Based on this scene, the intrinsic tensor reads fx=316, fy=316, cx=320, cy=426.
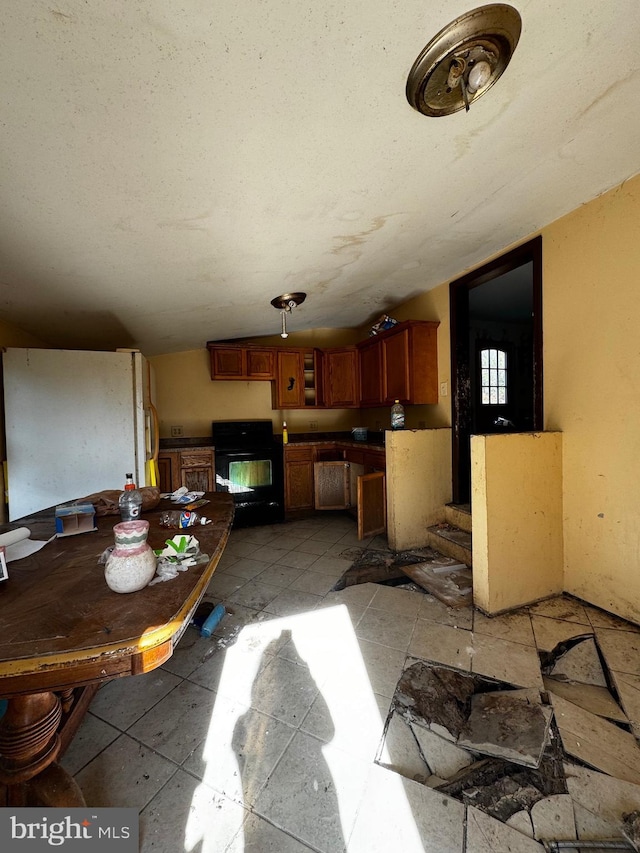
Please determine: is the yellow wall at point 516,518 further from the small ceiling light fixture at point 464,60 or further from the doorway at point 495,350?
the small ceiling light fixture at point 464,60

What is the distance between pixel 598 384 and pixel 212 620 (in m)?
2.73

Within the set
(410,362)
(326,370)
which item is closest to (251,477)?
(326,370)

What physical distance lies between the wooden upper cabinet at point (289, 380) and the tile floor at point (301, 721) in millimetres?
2509

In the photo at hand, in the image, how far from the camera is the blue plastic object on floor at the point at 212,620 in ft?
5.91

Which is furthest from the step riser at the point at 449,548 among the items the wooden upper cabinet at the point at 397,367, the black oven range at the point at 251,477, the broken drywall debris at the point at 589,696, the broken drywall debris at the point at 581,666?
the black oven range at the point at 251,477

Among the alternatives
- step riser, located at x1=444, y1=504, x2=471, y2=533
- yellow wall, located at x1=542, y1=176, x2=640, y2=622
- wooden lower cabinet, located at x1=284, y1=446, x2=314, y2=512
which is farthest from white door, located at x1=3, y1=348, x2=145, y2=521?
yellow wall, located at x1=542, y1=176, x2=640, y2=622

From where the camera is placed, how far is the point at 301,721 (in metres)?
1.27

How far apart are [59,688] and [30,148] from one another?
1479mm

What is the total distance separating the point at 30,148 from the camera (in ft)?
3.18

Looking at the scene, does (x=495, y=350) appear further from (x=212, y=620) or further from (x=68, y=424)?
(x=68, y=424)

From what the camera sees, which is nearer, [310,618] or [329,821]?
[329,821]

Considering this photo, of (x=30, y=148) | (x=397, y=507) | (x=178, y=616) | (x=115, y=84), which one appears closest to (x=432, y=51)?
(x=115, y=84)

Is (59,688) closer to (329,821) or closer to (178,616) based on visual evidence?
(178,616)

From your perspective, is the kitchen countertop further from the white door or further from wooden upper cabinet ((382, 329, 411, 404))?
the white door
